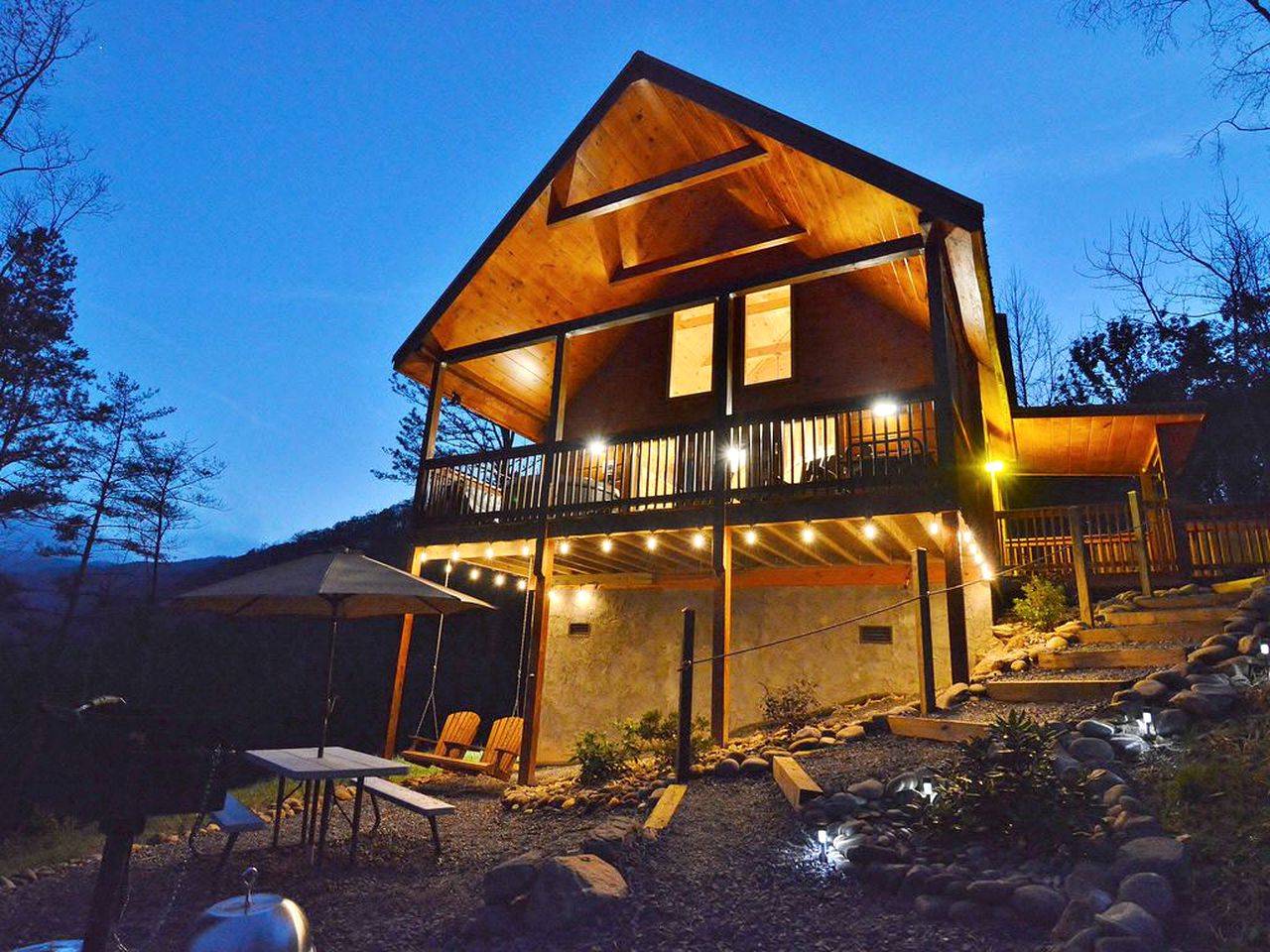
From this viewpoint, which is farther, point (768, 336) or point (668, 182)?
point (768, 336)

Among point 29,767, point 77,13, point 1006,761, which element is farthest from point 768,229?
→ point 29,767

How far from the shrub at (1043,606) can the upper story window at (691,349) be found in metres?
5.86

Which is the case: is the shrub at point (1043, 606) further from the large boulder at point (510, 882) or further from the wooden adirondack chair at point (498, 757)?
the large boulder at point (510, 882)

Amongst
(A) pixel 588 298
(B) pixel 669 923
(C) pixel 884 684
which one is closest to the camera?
(B) pixel 669 923

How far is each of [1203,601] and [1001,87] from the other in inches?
7891

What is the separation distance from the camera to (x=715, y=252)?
401 inches

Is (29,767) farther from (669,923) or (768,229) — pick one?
(768,229)

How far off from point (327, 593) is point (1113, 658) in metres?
7.33

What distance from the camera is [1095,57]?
7425cm

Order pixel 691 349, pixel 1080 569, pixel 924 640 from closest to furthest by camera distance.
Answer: pixel 924 640 → pixel 1080 569 → pixel 691 349

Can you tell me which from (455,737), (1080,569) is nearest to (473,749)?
(455,737)

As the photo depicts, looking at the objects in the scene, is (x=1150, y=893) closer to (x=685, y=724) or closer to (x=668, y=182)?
(x=685, y=724)

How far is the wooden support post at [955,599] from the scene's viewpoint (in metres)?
7.07

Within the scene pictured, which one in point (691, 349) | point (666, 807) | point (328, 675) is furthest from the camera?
point (691, 349)
